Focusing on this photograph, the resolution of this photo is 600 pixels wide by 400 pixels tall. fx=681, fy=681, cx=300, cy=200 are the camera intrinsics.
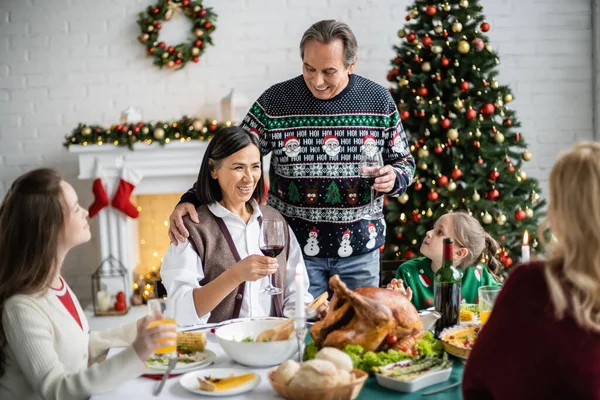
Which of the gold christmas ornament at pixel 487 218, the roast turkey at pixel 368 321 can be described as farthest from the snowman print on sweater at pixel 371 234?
the gold christmas ornament at pixel 487 218

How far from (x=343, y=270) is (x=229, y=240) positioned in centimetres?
62

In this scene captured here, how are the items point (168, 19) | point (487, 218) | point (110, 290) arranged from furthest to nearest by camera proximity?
point (168, 19), point (110, 290), point (487, 218)

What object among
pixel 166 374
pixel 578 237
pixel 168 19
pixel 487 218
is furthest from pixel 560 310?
pixel 168 19

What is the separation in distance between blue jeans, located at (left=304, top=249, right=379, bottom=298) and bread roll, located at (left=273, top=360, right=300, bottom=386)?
4.24 ft

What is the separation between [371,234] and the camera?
277 centimetres

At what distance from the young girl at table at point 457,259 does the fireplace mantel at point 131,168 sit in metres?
2.47

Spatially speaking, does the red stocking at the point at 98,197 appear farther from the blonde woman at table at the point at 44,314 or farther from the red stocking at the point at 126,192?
the blonde woman at table at the point at 44,314

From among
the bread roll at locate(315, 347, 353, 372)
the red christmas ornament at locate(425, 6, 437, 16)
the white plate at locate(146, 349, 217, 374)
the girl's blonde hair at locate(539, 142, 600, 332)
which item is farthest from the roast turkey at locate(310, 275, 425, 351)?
the red christmas ornament at locate(425, 6, 437, 16)

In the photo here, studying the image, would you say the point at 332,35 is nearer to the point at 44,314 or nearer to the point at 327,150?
the point at 327,150

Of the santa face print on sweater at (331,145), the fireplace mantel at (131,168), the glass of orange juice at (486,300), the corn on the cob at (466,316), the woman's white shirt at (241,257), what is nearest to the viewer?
the glass of orange juice at (486,300)

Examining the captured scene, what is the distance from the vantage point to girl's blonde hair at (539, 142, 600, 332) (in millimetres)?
1159

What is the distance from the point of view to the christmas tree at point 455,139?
161 inches

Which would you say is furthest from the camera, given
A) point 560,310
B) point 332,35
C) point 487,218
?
point 487,218

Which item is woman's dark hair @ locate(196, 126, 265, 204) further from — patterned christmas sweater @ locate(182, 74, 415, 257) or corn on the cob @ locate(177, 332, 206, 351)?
corn on the cob @ locate(177, 332, 206, 351)
